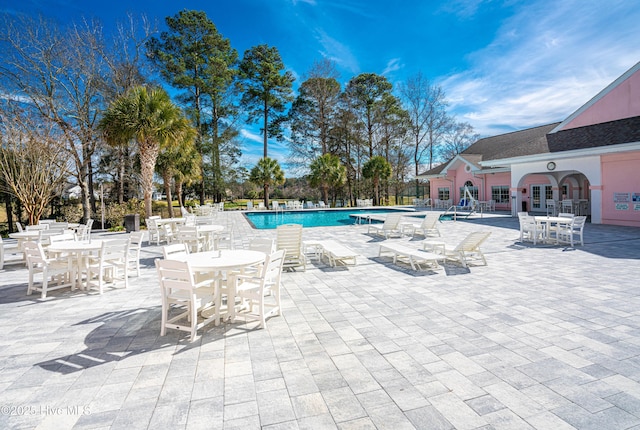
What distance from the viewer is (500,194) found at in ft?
78.3

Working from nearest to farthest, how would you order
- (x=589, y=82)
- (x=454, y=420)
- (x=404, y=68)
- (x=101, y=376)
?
(x=454, y=420) < (x=101, y=376) < (x=589, y=82) < (x=404, y=68)

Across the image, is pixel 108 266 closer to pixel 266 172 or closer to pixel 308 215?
pixel 308 215

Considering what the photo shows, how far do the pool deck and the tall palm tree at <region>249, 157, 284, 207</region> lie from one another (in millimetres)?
22576

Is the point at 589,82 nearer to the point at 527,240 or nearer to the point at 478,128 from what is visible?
the point at 527,240

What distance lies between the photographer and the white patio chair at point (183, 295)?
147 inches

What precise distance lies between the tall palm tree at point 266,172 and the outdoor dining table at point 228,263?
2375 cm

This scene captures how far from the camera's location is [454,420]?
238cm

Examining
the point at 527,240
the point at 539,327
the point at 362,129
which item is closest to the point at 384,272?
the point at 539,327

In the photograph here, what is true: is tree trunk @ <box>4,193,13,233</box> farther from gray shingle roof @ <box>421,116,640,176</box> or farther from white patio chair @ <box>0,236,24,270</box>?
gray shingle roof @ <box>421,116,640,176</box>

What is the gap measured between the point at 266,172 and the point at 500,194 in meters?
18.8

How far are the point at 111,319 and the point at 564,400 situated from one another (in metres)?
5.32

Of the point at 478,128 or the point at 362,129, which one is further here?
the point at 478,128

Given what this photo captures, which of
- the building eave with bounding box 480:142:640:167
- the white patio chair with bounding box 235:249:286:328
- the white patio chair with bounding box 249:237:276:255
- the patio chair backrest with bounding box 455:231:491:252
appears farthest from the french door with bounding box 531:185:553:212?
the white patio chair with bounding box 235:249:286:328

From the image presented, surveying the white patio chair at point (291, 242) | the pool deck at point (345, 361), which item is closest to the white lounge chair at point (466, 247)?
the pool deck at point (345, 361)
